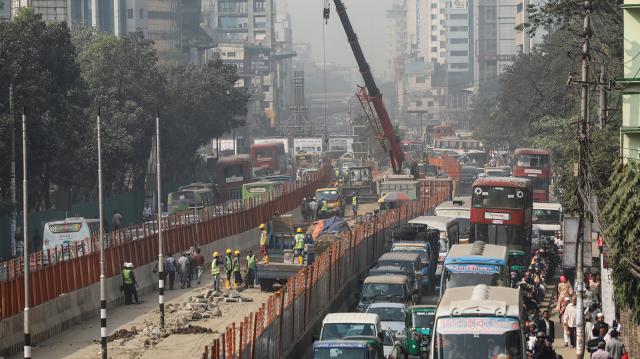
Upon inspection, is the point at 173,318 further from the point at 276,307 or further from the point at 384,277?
the point at 276,307

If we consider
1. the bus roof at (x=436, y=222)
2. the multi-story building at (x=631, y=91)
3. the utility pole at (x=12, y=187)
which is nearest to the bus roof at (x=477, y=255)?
the multi-story building at (x=631, y=91)

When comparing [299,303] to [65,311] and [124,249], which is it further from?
[124,249]

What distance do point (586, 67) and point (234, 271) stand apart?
20.1 m

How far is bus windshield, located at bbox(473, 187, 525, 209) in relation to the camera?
53.5m

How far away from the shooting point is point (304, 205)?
79750 millimetres

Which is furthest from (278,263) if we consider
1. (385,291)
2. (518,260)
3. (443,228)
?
(443,228)

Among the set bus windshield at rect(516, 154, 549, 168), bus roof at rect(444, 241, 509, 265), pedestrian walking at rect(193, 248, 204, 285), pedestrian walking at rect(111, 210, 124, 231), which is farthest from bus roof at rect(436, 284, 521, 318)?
bus windshield at rect(516, 154, 549, 168)

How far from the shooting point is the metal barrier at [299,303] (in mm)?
27516

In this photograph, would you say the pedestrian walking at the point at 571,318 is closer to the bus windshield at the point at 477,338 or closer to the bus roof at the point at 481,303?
the bus roof at the point at 481,303

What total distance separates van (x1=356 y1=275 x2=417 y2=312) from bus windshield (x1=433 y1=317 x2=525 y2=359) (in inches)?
503

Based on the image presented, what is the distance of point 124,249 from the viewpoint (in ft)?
155

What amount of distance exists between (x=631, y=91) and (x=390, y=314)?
919 cm

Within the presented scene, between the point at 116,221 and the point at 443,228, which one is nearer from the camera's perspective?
the point at 443,228

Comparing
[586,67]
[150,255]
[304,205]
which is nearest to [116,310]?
[150,255]
